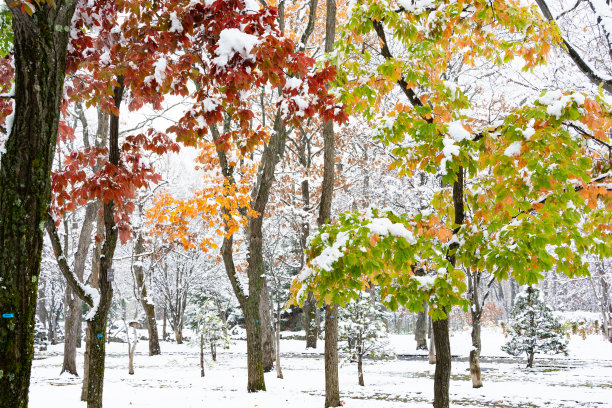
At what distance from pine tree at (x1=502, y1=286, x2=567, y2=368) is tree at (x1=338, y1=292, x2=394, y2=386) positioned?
665 cm

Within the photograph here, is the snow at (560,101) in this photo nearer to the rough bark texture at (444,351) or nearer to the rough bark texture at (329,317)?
the rough bark texture at (444,351)

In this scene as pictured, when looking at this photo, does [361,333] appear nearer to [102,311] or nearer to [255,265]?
[255,265]

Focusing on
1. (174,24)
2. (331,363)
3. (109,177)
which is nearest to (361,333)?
(331,363)

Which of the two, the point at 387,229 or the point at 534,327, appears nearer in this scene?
the point at 387,229

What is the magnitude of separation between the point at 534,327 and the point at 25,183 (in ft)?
56.1

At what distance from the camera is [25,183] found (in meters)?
2.63

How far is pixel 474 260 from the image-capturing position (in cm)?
390

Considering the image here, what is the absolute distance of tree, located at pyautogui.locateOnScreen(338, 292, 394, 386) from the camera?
39.0ft

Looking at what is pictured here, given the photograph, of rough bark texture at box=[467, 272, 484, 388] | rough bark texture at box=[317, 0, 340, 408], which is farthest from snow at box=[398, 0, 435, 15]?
rough bark texture at box=[467, 272, 484, 388]

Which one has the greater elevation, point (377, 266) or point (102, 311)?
point (377, 266)

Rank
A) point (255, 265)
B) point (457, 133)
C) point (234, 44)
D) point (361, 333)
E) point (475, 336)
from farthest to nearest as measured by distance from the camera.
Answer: point (361, 333)
point (475, 336)
point (255, 265)
point (457, 133)
point (234, 44)

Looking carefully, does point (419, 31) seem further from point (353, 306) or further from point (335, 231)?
point (353, 306)

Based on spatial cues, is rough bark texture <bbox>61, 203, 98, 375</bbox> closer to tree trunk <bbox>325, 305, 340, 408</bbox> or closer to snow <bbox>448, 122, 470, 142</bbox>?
tree trunk <bbox>325, 305, 340, 408</bbox>

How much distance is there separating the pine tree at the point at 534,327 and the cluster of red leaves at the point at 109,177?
15419 mm
